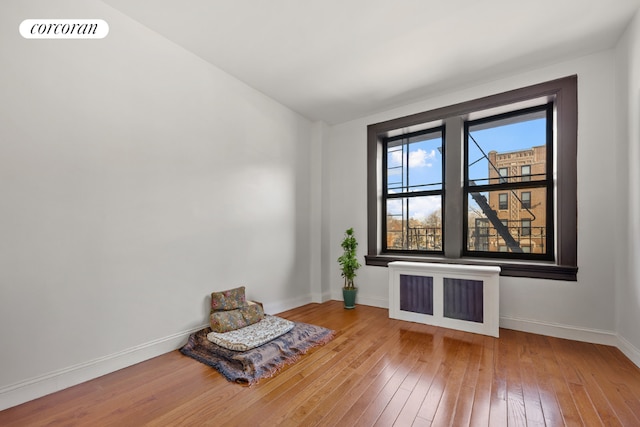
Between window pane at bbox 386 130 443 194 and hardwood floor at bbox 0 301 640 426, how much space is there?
87.8 inches

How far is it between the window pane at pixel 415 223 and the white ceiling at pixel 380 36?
5.15 ft

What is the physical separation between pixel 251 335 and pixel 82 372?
124cm

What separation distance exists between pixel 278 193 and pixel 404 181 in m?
1.91

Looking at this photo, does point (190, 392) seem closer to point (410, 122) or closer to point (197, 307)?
point (197, 307)

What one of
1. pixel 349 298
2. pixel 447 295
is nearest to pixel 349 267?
pixel 349 298

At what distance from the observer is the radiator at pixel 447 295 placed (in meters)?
2.99

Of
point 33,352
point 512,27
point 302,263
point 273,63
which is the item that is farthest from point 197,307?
point 512,27

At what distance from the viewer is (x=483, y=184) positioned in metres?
3.67

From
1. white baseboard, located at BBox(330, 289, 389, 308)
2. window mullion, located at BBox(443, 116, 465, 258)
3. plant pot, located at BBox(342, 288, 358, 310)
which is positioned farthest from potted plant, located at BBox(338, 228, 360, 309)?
window mullion, located at BBox(443, 116, 465, 258)

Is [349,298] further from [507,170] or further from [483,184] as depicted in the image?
[507,170]

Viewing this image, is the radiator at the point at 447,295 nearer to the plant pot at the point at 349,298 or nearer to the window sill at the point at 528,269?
the window sill at the point at 528,269

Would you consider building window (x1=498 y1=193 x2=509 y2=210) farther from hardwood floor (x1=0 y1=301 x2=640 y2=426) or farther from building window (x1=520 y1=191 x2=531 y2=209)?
hardwood floor (x1=0 y1=301 x2=640 y2=426)

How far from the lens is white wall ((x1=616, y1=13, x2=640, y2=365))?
7.64 ft

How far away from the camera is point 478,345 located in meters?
2.74
